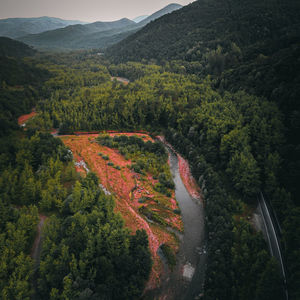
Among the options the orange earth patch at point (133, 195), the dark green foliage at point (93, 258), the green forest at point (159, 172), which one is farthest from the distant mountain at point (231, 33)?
the dark green foliage at point (93, 258)

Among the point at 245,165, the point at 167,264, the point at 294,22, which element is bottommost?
the point at 167,264

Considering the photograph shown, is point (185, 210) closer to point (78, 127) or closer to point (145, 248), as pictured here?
point (145, 248)

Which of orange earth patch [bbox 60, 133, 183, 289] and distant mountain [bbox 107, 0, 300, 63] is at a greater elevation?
distant mountain [bbox 107, 0, 300, 63]

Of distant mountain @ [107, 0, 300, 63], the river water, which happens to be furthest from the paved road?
distant mountain @ [107, 0, 300, 63]

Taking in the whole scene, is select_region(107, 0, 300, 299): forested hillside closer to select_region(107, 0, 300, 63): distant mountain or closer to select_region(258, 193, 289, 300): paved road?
select_region(107, 0, 300, 63): distant mountain

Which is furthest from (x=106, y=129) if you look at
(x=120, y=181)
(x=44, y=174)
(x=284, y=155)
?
(x=284, y=155)

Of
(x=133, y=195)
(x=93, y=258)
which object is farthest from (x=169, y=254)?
(x=133, y=195)

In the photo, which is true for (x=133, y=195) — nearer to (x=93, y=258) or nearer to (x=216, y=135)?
(x=93, y=258)
